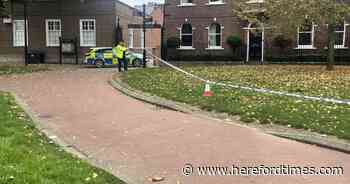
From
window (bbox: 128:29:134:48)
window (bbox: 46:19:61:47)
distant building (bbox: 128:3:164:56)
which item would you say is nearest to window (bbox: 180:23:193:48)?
distant building (bbox: 128:3:164:56)

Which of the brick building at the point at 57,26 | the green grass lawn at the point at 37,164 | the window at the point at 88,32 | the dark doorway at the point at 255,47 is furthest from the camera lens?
the window at the point at 88,32

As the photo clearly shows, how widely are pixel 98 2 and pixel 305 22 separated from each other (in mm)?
20425

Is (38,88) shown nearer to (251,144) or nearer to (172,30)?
(251,144)

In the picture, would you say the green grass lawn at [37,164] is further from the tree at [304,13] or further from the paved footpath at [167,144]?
the tree at [304,13]

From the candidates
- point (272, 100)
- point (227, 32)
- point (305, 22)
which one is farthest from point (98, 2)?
point (272, 100)

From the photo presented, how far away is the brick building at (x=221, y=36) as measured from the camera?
110 feet

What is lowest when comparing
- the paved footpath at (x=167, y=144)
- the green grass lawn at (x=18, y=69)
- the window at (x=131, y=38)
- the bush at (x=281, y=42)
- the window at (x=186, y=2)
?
the paved footpath at (x=167, y=144)

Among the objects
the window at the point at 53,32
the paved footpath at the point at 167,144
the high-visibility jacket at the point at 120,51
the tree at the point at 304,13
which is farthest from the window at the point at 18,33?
the paved footpath at the point at 167,144

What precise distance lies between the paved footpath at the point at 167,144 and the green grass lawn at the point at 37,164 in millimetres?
463

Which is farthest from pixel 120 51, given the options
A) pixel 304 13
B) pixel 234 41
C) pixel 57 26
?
pixel 57 26

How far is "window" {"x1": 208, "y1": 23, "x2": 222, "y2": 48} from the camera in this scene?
1491 inches

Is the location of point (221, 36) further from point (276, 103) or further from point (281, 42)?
point (276, 103)

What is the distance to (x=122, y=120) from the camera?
11.0m

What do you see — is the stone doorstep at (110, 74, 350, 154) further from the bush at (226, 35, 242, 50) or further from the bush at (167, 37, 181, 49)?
the bush at (167, 37, 181, 49)
